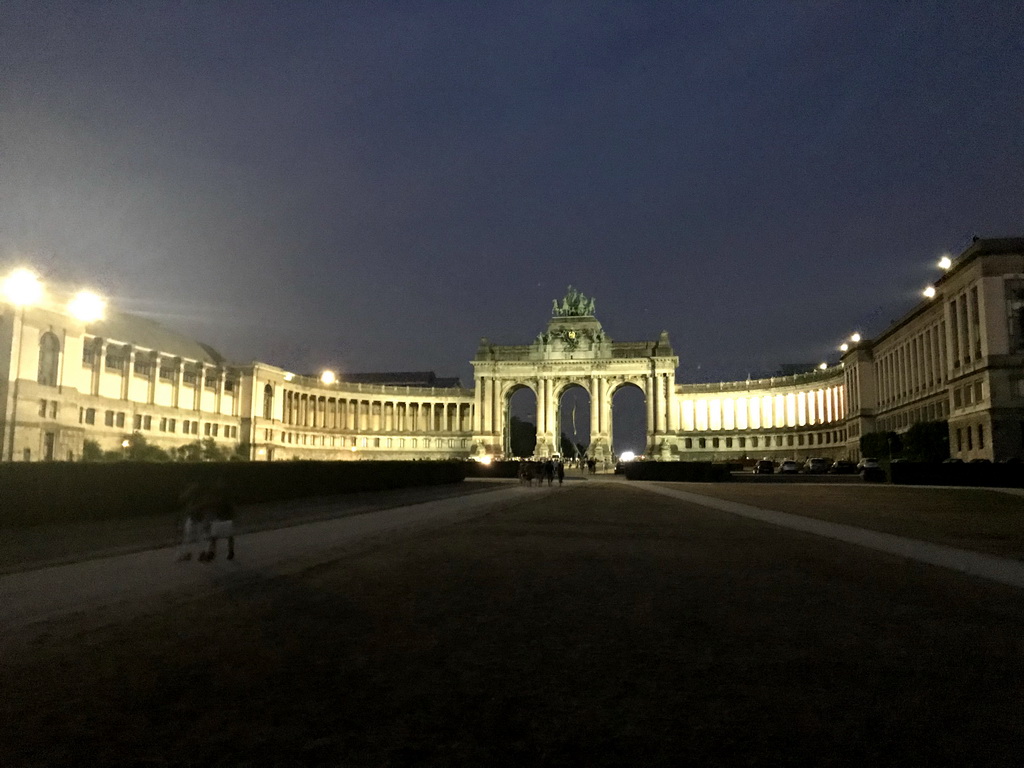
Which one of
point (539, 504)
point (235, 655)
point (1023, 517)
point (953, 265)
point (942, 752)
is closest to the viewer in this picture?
point (942, 752)

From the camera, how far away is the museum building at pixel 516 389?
191 feet

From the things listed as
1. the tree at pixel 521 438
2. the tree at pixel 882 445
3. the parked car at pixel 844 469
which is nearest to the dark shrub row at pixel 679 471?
the parked car at pixel 844 469

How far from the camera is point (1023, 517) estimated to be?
2252 centimetres

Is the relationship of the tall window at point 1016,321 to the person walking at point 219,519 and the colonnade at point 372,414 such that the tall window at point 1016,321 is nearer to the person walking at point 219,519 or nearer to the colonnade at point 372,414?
the person walking at point 219,519

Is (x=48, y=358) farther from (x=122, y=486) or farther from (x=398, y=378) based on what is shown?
(x=398, y=378)

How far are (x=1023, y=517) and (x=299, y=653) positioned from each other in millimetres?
23224

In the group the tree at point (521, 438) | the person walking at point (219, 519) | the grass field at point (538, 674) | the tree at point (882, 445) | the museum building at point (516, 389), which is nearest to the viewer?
the grass field at point (538, 674)

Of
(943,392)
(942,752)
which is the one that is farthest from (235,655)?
(943,392)

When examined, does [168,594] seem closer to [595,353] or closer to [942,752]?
[942,752]

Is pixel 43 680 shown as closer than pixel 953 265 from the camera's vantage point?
Yes

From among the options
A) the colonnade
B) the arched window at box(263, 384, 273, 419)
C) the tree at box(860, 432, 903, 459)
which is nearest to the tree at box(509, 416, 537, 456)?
the colonnade

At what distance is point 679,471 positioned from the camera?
2320 inches

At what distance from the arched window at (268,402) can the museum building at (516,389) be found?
0.67 ft

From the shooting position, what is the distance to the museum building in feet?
191
